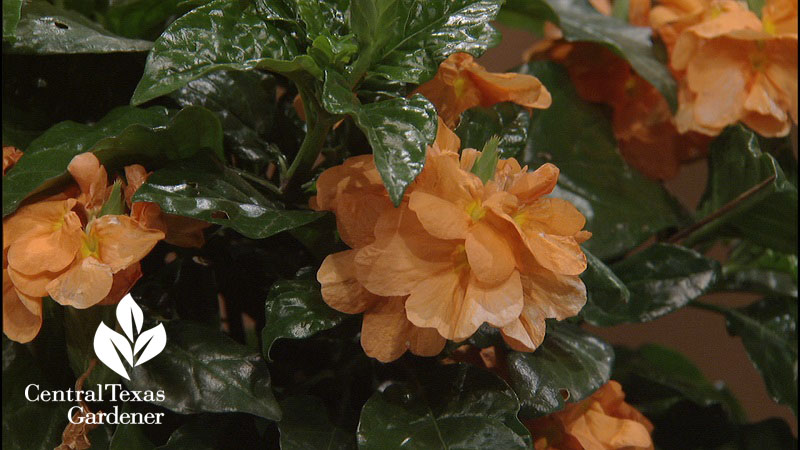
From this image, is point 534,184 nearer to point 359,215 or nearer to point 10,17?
point 359,215

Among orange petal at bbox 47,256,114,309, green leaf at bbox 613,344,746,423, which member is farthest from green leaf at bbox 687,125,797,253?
orange petal at bbox 47,256,114,309

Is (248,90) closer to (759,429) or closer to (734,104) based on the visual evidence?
(734,104)

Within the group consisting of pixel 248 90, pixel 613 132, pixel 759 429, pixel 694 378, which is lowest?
pixel 694 378

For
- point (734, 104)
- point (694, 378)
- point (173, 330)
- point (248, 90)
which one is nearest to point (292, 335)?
point (173, 330)

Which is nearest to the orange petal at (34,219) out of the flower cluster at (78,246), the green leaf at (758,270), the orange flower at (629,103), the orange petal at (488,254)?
the flower cluster at (78,246)

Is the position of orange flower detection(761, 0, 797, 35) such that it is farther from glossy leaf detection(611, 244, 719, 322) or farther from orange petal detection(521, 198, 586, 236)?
orange petal detection(521, 198, 586, 236)

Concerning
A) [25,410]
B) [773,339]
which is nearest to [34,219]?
[25,410]

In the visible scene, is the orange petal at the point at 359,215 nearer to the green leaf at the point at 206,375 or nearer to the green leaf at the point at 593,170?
the green leaf at the point at 206,375
